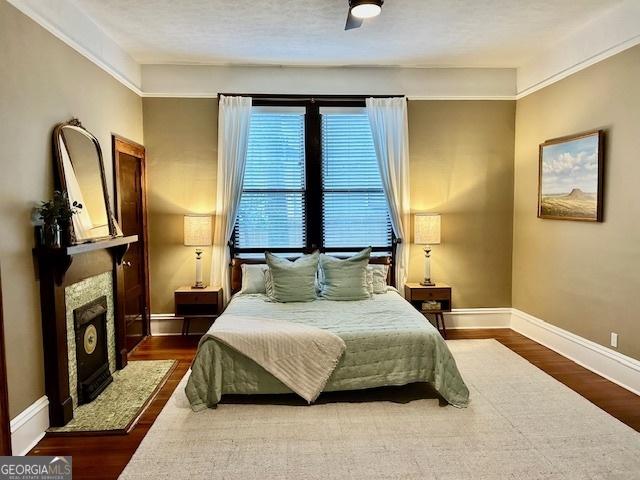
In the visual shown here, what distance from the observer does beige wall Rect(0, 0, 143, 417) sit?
2.51 meters

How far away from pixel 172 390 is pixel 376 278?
2289 millimetres

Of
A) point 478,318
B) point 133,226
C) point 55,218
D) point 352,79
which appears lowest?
point 478,318

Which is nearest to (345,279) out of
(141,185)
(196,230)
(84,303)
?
(196,230)

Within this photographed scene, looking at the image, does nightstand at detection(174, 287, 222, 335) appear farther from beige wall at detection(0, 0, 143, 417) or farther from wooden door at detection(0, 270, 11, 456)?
wooden door at detection(0, 270, 11, 456)

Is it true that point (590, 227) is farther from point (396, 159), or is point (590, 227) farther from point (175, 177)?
point (175, 177)

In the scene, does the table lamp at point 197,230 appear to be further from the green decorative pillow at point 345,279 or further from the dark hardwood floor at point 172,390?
the green decorative pillow at point 345,279

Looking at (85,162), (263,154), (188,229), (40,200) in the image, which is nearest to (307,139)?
(263,154)

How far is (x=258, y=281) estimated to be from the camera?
4.58m

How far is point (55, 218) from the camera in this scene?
2783mm

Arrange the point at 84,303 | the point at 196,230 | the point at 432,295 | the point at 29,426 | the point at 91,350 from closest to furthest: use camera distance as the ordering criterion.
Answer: the point at 29,426, the point at 84,303, the point at 91,350, the point at 196,230, the point at 432,295

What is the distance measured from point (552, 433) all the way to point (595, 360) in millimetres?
1446

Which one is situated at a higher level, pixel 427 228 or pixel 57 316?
pixel 427 228

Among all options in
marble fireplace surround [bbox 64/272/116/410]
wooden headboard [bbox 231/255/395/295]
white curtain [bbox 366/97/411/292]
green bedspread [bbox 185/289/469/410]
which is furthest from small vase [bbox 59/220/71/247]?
white curtain [bbox 366/97/411/292]

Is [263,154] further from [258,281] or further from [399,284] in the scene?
[399,284]
